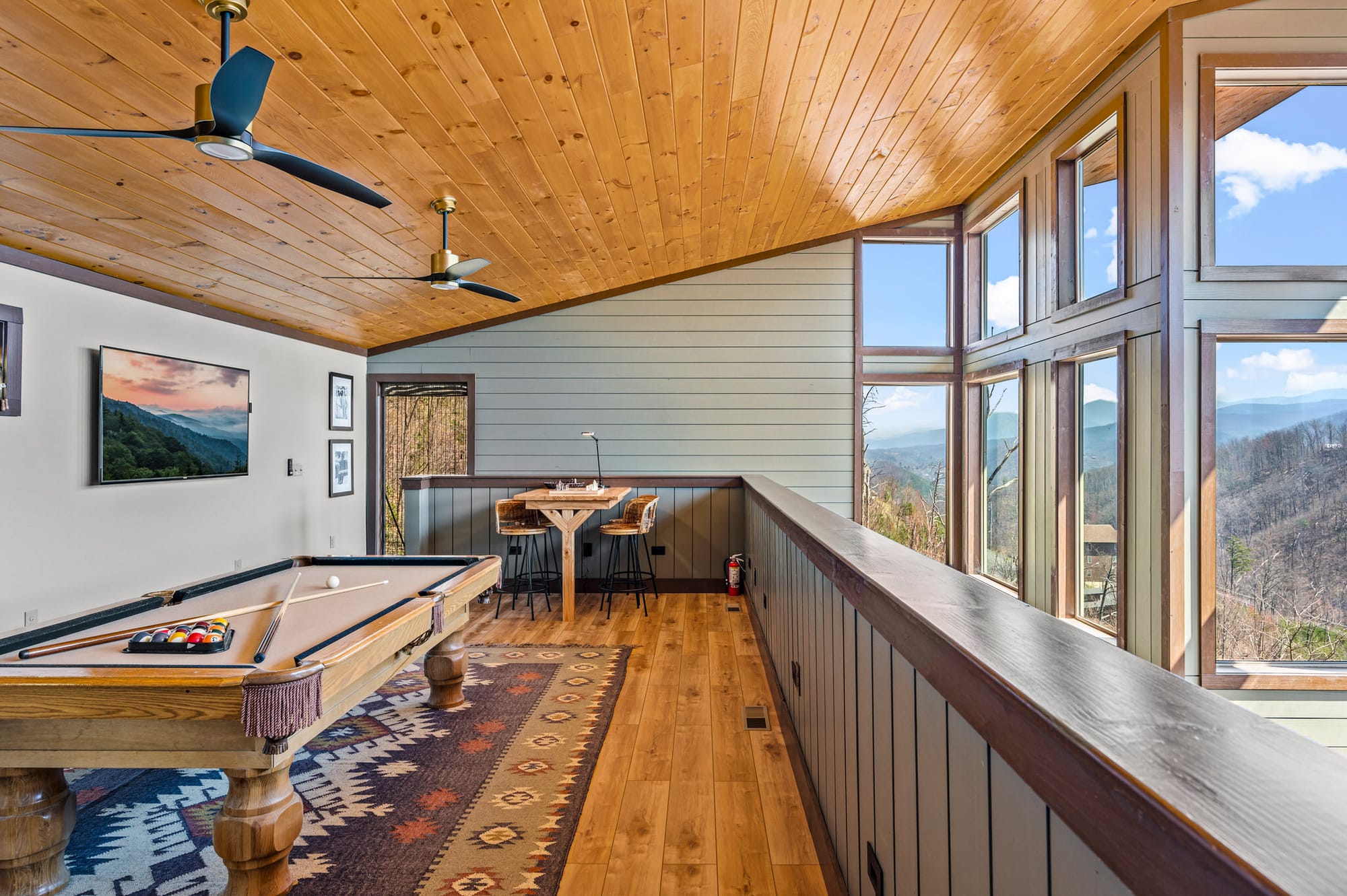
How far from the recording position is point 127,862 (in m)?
2.23

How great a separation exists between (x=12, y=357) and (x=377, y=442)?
3957mm

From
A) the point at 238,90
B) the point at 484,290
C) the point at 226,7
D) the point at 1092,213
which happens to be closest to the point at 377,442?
the point at 484,290

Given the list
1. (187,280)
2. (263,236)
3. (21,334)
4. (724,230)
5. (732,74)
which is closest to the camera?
(732,74)

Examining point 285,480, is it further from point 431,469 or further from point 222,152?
point 222,152

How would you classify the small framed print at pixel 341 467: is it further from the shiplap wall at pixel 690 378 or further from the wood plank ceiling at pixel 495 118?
the wood plank ceiling at pixel 495 118

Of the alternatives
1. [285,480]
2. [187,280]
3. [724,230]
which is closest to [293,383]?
[285,480]

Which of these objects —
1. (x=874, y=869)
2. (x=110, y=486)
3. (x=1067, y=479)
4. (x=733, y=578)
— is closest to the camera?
(x=874, y=869)

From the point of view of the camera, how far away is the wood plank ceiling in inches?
96.4

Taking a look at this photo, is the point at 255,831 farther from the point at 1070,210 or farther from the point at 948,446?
the point at 948,446

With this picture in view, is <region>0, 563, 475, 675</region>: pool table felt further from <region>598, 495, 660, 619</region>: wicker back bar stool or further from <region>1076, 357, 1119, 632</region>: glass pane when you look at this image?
<region>1076, 357, 1119, 632</region>: glass pane

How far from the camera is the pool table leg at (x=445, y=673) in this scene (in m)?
3.55

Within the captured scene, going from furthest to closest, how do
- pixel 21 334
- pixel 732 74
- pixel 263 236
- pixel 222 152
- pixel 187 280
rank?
pixel 187 280, pixel 263 236, pixel 21 334, pixel 732 74, pixel 222 152

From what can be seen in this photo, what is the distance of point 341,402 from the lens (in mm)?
7035

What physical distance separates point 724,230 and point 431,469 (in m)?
4.08
